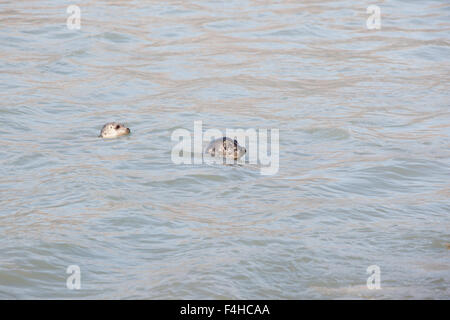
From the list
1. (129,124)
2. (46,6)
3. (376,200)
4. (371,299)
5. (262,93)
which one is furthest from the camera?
(46,6)

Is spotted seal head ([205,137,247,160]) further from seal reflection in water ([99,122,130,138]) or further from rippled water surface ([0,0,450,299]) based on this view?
seal reflection in water ([99,122,130,138])

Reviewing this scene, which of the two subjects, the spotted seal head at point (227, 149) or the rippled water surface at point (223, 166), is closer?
the rippled water surface at point (223, 166)

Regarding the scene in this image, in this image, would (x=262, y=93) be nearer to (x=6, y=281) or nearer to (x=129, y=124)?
(x=129, y=124)

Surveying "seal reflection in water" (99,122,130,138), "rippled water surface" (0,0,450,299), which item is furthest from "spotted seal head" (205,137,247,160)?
"seal reflection in water" (99,122,130,138)

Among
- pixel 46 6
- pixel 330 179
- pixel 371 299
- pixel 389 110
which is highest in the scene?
pixel 46 6

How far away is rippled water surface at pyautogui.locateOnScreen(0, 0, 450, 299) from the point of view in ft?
24.4

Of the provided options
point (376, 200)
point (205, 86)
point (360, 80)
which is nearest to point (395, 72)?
point (360, 80)

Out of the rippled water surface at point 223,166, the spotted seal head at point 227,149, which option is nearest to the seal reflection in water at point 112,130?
the rippled water surface at point 223,166

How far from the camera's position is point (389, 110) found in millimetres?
13336

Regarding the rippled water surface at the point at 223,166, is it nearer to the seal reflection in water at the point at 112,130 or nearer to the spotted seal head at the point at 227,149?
the seal reflection in water at the point at 112,130

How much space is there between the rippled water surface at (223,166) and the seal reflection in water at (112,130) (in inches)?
6.0

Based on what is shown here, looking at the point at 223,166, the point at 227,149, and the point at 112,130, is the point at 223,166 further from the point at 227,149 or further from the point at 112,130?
the point at 112,130

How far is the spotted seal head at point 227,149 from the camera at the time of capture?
10.7 meters

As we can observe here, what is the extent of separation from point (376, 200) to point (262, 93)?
17.4 feet
